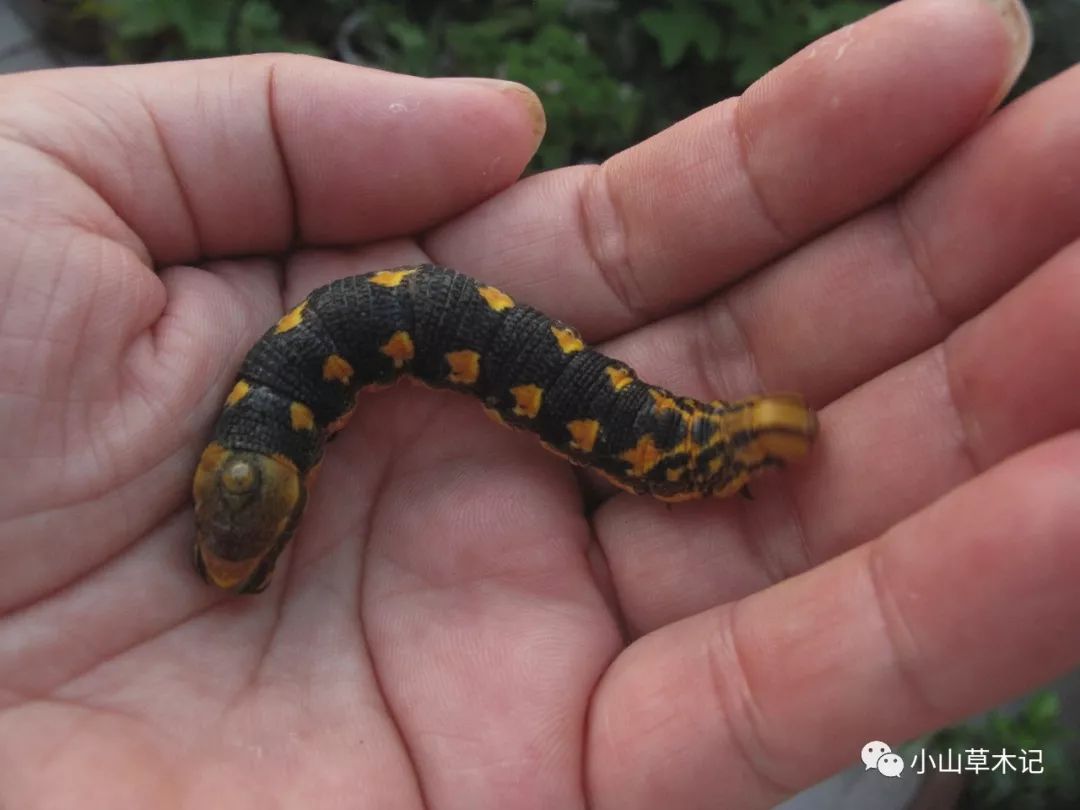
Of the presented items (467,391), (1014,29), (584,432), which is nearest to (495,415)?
(467,391)

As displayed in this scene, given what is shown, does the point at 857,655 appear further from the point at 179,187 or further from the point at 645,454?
the point at 179,187

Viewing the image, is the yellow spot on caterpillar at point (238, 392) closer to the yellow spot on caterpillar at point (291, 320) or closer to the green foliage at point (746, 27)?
A: the yellow spot on caterpillar at point (291, 320)

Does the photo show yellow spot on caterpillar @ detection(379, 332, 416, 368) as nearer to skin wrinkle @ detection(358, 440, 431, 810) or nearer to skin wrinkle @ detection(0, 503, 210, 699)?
skin wrinkle @ detection(358, 440, 431, 810)

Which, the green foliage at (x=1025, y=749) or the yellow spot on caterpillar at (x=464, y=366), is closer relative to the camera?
the yellow spot on caterpillar at (x=464, y=366)

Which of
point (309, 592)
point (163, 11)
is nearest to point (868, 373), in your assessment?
point (309, 592)

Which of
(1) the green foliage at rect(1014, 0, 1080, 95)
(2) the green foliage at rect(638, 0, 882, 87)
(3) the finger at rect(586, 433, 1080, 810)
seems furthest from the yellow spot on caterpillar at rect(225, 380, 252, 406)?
(1) the green foliage at rect(1014, 0, 1080, 95)

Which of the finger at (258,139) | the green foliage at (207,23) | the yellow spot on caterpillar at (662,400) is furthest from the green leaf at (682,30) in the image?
the yellow spot on caterpillar at (662,400)

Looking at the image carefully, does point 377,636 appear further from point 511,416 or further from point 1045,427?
point 1045,427
